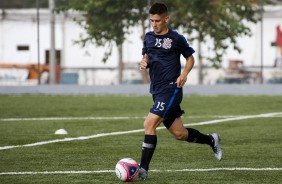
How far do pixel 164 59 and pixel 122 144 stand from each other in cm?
424

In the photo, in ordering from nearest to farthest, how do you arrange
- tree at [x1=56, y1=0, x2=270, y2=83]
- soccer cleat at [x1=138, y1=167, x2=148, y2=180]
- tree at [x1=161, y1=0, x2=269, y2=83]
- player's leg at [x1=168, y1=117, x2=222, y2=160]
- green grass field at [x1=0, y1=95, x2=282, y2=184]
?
soccer cleat at [x1=138, y1=167, x2=148, y2=180] → green grass field at [x1=0, y1=95, x2=282, y2=184] → player's leg at [x1=168, y1=117, x2=222, y2=160] → tree at [x1=56, y1=0, x2=270, y2=83] → tree at [x1=161, y1=0, x2=269, y2=83]

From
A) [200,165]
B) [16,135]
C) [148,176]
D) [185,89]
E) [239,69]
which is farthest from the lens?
[239,69]

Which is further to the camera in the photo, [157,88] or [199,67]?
[199,67]

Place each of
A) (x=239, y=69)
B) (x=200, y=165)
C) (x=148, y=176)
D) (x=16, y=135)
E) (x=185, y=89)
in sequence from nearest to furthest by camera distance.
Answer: (x=148, y=176) < (x=200, y=165) < (x=16, y=135) < (x=185, y=89) < (x=239, y=69)

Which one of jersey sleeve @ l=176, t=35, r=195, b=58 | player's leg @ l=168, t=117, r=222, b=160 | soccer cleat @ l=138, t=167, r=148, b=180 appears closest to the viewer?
soccer cleat @ l=138, t=167, r=148, b=180

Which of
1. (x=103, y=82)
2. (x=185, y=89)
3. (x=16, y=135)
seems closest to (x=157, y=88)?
(x=16, y=135)

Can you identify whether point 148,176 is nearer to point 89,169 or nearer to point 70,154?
point 89,169

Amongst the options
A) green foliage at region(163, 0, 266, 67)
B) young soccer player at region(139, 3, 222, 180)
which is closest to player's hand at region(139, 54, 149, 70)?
young soccer player at region(139, 3, 222, 180)

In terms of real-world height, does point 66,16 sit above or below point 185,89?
above

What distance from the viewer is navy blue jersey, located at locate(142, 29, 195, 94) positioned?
11523 mm

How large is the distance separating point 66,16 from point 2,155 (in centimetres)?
2709

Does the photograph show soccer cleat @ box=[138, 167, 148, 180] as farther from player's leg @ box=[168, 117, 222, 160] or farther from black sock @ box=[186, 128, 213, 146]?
black sock @ box=[186, 128, 213, 146]

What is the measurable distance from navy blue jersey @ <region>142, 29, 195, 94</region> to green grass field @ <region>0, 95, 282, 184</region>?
3.56ft

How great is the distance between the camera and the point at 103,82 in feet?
119
